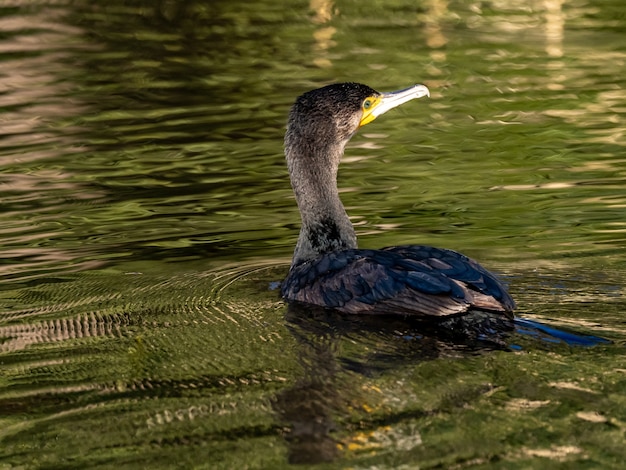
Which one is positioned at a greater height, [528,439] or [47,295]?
[528,439]

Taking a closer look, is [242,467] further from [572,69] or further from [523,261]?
[572,69]

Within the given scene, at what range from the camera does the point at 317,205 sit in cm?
764

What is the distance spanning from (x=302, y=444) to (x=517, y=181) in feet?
17.9

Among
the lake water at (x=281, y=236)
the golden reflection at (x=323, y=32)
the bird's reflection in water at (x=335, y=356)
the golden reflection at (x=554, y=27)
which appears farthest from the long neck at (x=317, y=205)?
the golden reflection at (x=554, y=27)

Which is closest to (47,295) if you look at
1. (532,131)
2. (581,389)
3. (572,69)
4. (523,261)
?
(523,261)

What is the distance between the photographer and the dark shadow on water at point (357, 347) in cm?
509

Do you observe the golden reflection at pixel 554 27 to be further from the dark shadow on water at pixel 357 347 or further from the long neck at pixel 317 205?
the dark shadow on water at pixel 357 347

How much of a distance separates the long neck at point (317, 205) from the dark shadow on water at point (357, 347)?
98cm

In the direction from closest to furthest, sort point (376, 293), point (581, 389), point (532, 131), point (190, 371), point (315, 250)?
point (581, 389) < point (190, 371) < point (376, 293) < point (315, 250) < point (532, 131)

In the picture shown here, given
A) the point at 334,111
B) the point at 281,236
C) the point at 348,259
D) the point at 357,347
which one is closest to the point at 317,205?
the point at 334,111

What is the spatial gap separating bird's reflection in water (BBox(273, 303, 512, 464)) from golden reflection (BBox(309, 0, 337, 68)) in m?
9.35

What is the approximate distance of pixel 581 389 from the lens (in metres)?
5.11

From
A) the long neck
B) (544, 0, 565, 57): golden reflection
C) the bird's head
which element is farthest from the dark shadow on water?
(544, 0, 565, 57): golden reflection

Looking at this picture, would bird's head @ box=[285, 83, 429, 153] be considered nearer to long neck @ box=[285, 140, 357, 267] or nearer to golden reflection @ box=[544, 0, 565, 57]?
long neck @ box=[285, 140, 357, 267]
